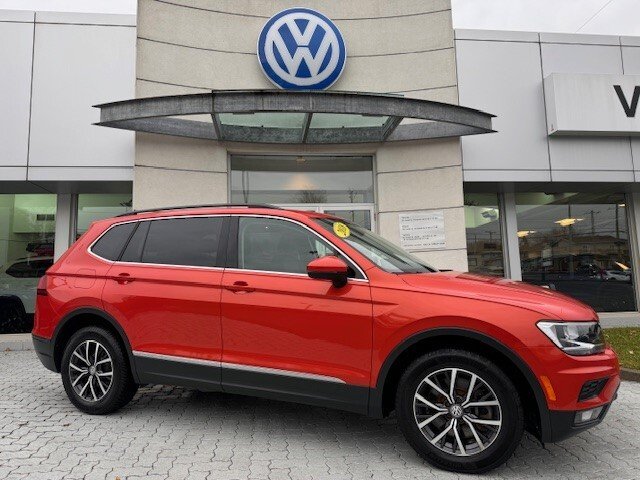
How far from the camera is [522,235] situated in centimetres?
1083

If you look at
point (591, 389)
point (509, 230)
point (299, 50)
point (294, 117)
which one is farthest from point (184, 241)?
point (509, 230)

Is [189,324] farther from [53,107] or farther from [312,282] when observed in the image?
[53,107]

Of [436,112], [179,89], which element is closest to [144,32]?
[179,89]

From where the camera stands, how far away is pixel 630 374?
5398mm

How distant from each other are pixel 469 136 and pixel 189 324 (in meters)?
7.24

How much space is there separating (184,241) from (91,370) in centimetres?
146

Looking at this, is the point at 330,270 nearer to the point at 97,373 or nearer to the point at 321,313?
the point at 321,313

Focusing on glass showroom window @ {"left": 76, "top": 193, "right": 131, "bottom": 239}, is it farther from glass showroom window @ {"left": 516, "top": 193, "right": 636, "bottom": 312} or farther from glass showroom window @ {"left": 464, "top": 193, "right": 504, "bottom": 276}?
glass showroom window @ {"left": 516, "top": 193, "right": 636, "bottom": 312}

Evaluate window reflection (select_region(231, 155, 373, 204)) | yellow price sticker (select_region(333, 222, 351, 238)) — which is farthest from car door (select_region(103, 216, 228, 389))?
window reflection (select_region(231, 155, 373, 204))

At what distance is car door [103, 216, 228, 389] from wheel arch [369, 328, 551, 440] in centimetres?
133

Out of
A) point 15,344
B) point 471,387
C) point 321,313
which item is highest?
point 321,313

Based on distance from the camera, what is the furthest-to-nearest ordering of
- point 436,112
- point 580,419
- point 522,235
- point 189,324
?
point 522,235, point 436,112, point 189,324, point 580,419

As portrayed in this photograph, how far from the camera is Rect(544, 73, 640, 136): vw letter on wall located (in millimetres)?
9000

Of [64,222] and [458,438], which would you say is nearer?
[458,438]
